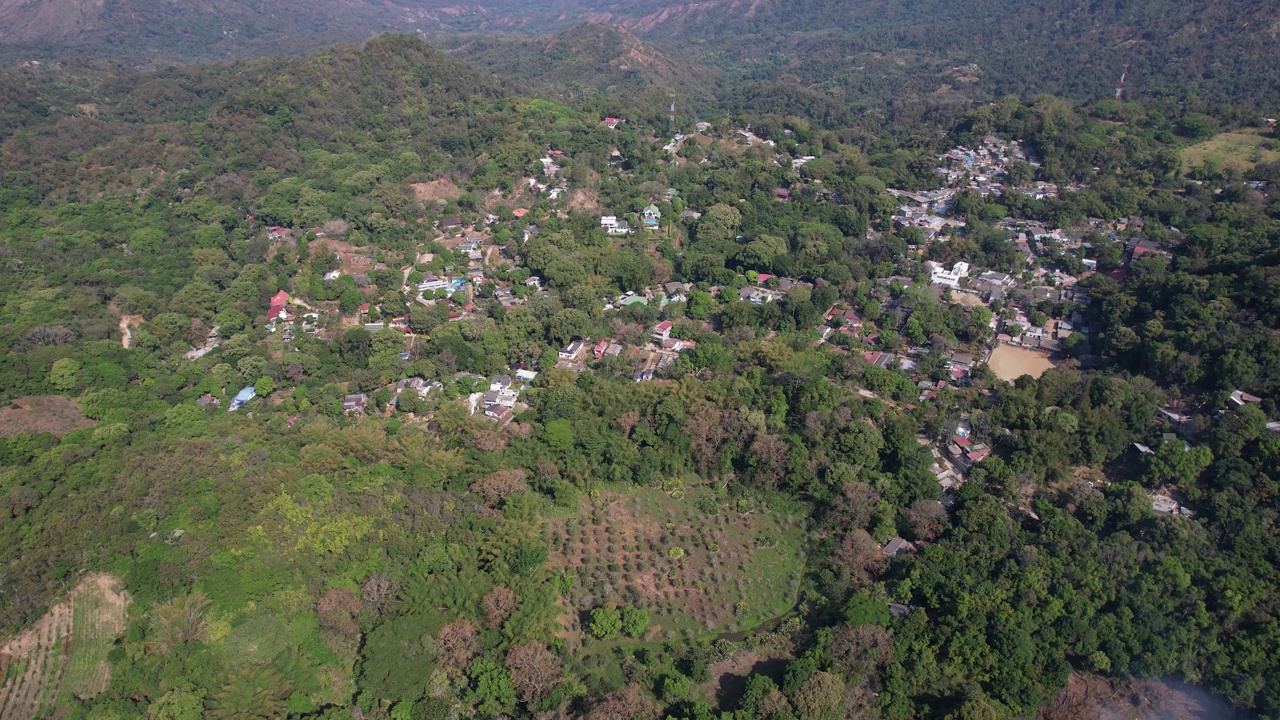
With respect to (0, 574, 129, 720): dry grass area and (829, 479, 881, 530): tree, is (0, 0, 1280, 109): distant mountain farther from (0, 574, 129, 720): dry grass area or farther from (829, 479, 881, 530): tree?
(0, 574, 129, 720): dry grass area

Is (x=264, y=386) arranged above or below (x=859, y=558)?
→ below

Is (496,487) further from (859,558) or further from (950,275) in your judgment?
(950,275)

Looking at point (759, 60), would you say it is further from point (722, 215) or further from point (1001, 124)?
point (722, 215)

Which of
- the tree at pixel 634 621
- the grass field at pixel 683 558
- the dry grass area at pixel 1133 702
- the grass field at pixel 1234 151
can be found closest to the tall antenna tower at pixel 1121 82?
the grass field at pixel 1234 151

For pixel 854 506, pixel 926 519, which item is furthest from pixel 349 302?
pixel 926 519

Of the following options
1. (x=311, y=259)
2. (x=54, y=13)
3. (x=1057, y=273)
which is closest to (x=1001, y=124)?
(x=1057, y=273)

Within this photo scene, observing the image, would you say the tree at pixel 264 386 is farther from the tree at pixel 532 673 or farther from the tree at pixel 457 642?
the tree at pixel 532 673
